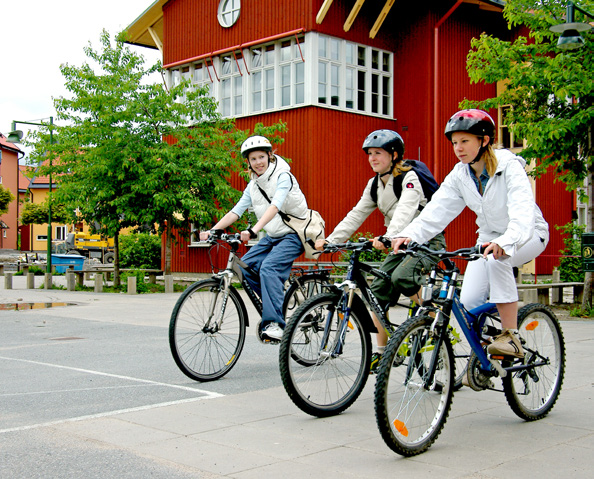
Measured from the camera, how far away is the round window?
24.1m

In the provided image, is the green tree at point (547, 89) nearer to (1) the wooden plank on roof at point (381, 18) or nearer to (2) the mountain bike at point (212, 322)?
(2) the mountain bike at point (212, 322)

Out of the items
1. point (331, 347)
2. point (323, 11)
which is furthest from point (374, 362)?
point (323, 11)

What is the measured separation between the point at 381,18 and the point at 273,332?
1825cm

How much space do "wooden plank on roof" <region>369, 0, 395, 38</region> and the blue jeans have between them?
1724 cm

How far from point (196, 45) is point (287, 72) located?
462 cm

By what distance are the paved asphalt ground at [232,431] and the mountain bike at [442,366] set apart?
15 centimetres

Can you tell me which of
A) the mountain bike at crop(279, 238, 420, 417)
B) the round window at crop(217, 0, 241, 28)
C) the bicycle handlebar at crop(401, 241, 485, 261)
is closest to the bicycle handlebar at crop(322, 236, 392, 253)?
the mountain bike at crop(279, 238, 420, 417)

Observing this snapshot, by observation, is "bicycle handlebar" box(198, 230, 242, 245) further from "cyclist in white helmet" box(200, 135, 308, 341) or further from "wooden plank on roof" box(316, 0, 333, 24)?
"wooden plank on roof" box(316, 0, 333, 24)

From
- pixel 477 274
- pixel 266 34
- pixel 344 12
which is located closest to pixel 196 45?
pixel 266 34

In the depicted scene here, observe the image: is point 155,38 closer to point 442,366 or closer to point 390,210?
point 390,210

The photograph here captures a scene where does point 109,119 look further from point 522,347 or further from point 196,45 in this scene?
point 522,347

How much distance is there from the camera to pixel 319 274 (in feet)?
22.0

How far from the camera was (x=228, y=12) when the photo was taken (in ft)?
80.2

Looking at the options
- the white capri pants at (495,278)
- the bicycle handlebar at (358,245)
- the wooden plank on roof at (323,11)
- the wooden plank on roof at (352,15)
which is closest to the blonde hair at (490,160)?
the white capri pants at (495,278)
